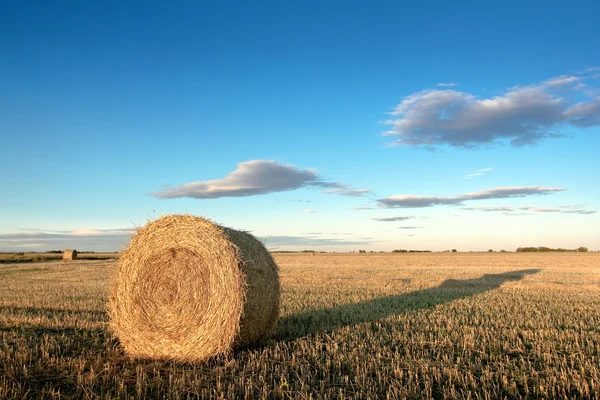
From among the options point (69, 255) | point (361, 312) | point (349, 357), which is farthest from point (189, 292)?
point (69, 255)

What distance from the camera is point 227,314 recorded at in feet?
23.6

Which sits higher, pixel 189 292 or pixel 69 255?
pixel 189 292

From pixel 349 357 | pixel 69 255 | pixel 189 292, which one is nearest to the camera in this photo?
pixel 349 357

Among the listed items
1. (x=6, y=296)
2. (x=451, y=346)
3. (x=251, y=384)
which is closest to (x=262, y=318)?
(x=251, y=384)

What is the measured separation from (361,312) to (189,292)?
457 centimetres

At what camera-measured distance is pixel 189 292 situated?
7.53 meters

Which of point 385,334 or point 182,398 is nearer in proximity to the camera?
point 182,398

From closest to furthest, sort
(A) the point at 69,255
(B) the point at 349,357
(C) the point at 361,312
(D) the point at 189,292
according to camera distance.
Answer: (B) the point at 349,357
(D) the point at 189,292
(C) the point at 361,312
(A) the point at 69,255

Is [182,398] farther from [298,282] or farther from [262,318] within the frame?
[298,282]

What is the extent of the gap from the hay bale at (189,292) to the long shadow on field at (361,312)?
3.28 ft

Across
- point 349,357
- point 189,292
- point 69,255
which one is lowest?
point 349,357

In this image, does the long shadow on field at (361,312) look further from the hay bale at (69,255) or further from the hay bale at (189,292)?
the hay bale at (69,255)

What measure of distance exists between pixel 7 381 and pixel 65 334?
2917 mm

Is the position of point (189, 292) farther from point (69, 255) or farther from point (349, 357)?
point (69, 255)
